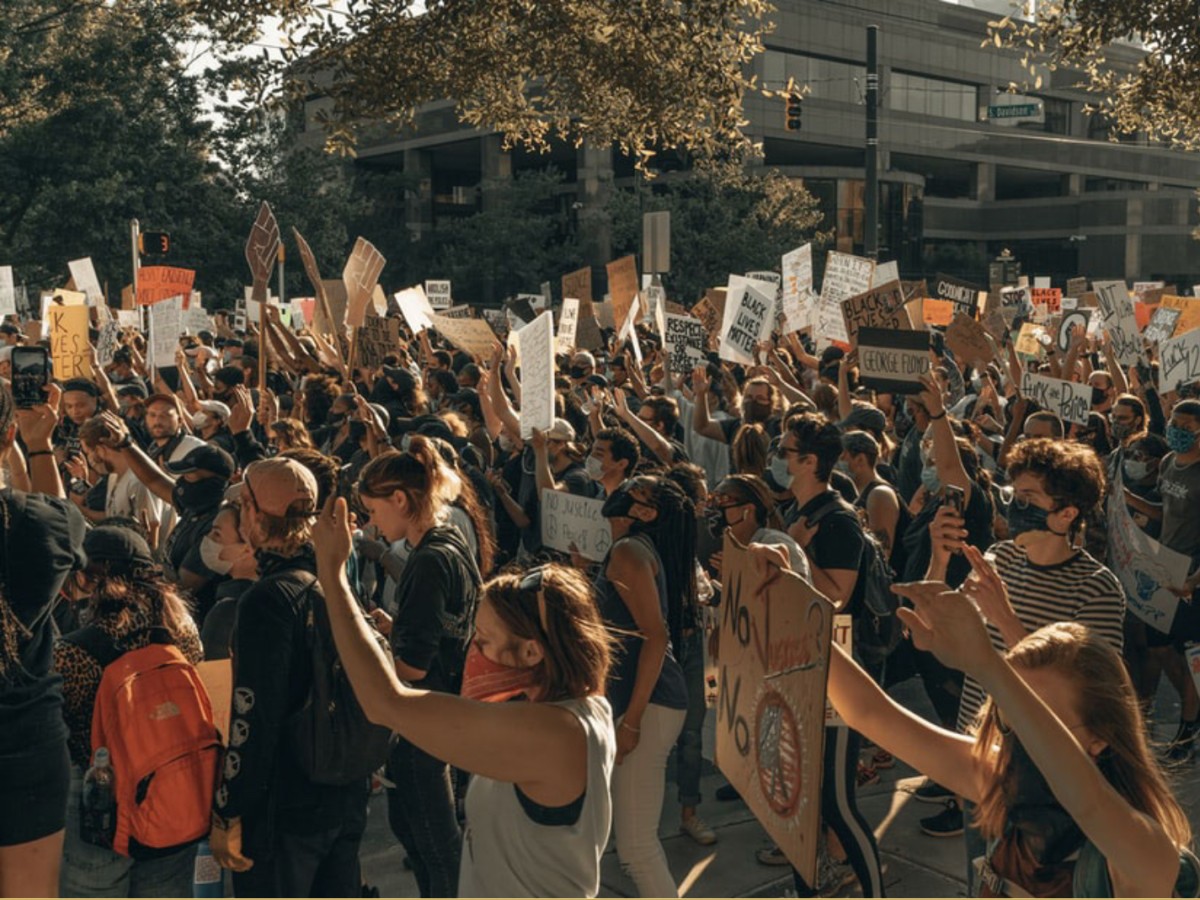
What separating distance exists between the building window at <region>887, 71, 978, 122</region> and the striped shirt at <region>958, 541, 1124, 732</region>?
223 feet

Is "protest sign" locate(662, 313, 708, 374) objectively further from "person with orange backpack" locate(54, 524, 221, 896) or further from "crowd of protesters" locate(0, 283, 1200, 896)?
"person with orange backpack" locate(54, 524, 221, 896)

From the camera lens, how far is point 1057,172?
77375 mm

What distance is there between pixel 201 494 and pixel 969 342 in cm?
845

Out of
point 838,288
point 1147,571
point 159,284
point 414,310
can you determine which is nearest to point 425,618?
point 1147,571

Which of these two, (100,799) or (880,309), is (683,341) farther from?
(100,799)

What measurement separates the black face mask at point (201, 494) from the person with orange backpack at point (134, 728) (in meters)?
2.11

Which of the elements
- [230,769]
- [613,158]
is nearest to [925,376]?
[230,769]

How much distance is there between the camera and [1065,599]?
4.41 metres

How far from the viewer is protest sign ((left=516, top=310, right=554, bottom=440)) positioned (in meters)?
7.86

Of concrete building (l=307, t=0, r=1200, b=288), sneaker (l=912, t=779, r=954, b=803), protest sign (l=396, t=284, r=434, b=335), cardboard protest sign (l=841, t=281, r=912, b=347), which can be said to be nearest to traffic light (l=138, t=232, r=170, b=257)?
protest sign (l=396, t=284, r=434, b=335)

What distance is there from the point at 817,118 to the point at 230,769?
63168 mm

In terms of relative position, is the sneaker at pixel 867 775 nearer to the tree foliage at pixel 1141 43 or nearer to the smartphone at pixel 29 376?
the smartphone at pixel 29 376

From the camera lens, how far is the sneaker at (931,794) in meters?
6.30

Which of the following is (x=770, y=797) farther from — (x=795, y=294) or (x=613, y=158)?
(x=613, y=158)
